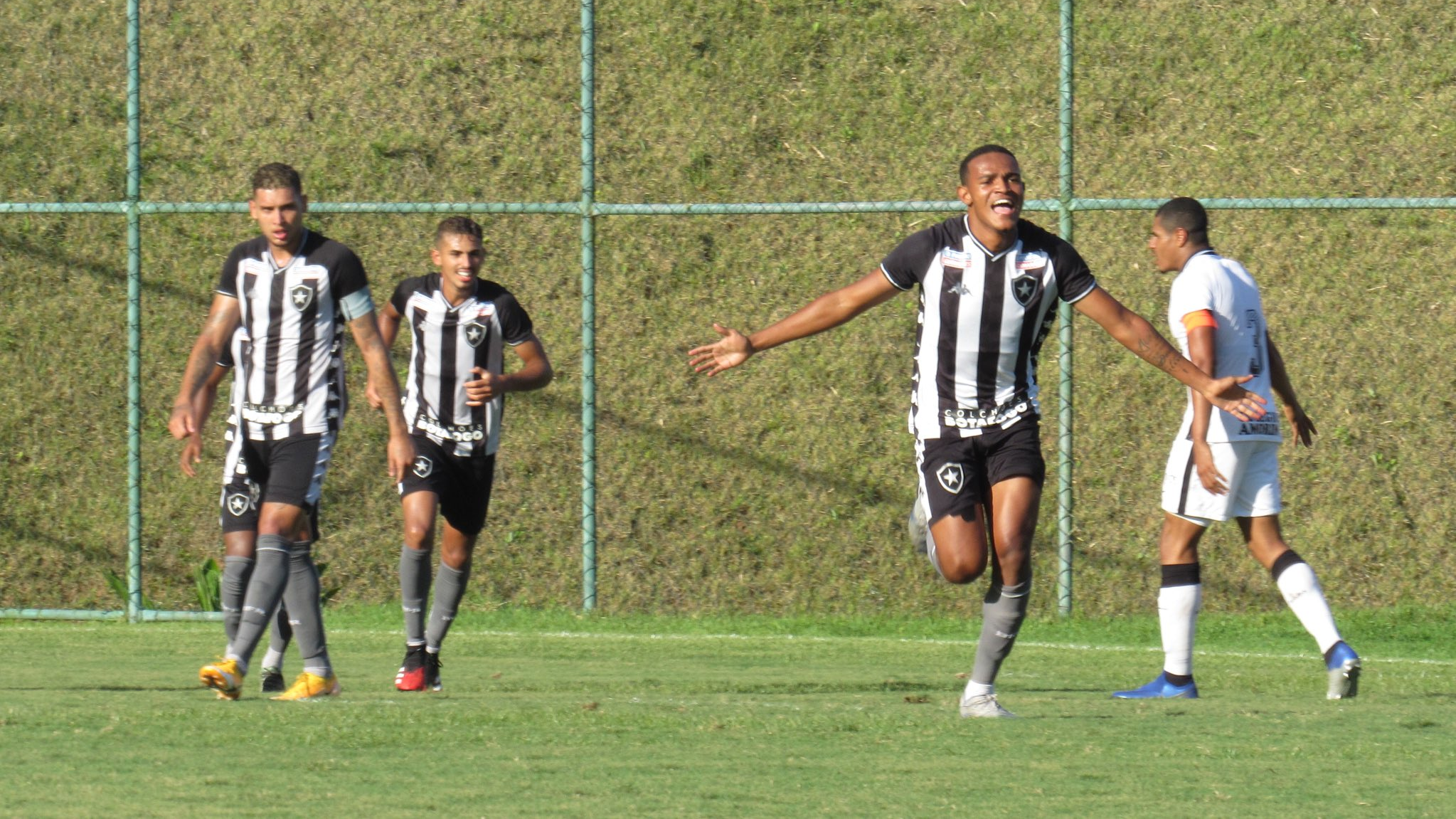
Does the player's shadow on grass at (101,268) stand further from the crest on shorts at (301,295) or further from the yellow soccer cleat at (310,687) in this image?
the yellow soccer cleat at (310,687)

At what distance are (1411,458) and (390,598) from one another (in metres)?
6.27

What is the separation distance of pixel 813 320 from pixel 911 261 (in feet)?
1.36

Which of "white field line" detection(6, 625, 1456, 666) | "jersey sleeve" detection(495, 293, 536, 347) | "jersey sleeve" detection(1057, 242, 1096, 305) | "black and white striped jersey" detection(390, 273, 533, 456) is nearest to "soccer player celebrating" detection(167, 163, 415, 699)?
"black and white striped jersey" detection(390, 273, 533, 456)

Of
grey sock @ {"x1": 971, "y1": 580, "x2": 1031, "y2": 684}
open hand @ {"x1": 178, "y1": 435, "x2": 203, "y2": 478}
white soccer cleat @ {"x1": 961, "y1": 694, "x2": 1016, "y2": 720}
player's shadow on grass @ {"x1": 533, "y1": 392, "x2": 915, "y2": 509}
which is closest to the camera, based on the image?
white soccer cleat @ {"x1": 961, "y1": 694, "x2": 1016, "y2": 720}

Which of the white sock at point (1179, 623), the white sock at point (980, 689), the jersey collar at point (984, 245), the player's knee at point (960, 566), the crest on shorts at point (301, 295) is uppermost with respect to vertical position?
the jersey collar at point (984, 245)

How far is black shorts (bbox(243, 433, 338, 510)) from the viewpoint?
6.70m

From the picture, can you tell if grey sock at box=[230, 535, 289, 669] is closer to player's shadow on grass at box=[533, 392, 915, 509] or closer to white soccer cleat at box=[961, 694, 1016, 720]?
white soccer cleat at box=[961, 694, 1016, 720]

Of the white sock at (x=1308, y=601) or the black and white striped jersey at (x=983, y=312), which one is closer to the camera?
the black and white striped jersey at (x=983, y=312)

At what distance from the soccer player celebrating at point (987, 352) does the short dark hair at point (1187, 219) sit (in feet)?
3.72

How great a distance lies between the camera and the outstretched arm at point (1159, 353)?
251 inches

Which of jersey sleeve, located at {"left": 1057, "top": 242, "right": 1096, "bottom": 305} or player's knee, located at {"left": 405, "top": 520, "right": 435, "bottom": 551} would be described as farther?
player's knee, located at {"left": 405, "top": 520, "right": 435, "bottom": 551}

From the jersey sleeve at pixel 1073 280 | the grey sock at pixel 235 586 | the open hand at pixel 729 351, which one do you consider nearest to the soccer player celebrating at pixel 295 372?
the grey sock at pixel 235 586

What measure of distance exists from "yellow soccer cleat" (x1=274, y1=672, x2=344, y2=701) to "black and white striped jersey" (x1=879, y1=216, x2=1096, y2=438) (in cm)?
240

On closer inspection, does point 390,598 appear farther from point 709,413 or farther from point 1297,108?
point 1297,108
